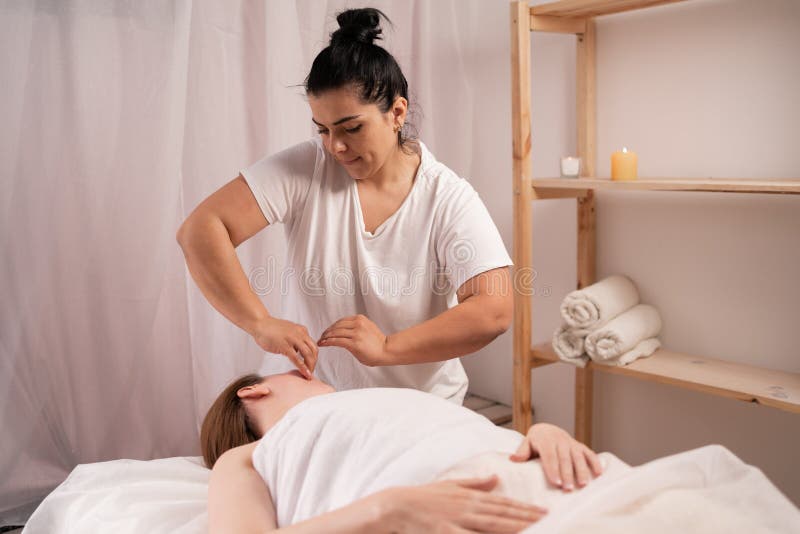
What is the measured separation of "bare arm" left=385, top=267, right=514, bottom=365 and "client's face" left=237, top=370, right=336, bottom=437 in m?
0.17

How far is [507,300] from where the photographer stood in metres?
1.61

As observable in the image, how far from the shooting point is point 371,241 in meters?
1.64

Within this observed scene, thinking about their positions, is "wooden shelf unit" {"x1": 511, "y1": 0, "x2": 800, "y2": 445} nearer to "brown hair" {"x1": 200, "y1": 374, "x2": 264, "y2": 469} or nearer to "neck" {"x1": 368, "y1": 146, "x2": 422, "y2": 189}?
"neck" {"x1": 368, "y1": 146, "x2": 422, "y2": 189}

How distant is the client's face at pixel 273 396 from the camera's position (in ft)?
4.70

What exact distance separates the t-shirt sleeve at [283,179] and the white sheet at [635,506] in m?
0.62

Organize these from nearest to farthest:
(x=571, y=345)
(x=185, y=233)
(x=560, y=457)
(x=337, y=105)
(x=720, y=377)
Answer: (x=560, y=457) → (x=337, y=105) → (x=185, y=233) → (x=720, y=377) → (x=571, y=345)

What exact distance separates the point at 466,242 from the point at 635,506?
Answer: 0.74 m

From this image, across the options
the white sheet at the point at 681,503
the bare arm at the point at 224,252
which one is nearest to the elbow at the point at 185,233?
the bare arm at the point at 224,252

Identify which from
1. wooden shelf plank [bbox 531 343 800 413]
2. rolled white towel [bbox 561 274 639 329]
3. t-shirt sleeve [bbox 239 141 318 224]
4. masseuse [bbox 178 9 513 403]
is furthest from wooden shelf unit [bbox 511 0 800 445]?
t-shirt sleeve [bbox 239 141 318 224]

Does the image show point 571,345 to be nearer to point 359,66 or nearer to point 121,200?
point 359,66

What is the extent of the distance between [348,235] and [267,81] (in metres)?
0.57

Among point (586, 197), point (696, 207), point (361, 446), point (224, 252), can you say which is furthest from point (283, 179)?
point (696, 207)

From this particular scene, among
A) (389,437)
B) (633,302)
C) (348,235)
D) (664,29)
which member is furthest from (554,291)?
(389,437)

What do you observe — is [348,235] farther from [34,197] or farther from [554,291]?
[554,291]
